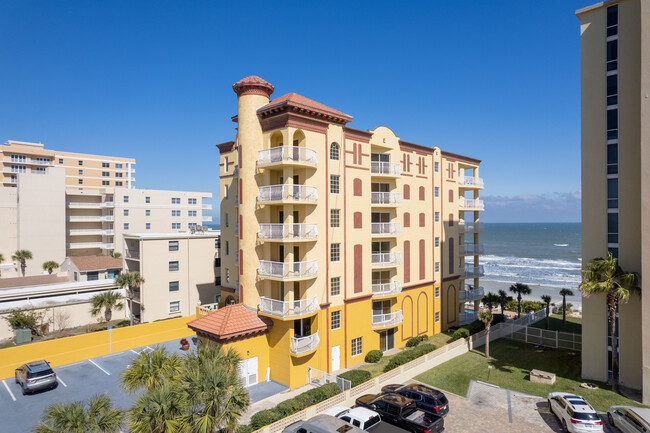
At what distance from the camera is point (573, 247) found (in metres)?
154

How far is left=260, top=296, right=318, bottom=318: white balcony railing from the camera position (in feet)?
79.7

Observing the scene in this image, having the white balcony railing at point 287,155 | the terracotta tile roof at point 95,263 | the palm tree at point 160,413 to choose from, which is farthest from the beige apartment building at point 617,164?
the terracotta tile roof at point 95,263

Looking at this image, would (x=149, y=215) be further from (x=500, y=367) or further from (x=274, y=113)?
(x=500, y=367)

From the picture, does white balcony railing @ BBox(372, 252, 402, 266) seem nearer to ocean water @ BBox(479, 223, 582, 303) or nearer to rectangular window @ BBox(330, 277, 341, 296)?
rectangular window @ BBox(330, 277, 341, 296)

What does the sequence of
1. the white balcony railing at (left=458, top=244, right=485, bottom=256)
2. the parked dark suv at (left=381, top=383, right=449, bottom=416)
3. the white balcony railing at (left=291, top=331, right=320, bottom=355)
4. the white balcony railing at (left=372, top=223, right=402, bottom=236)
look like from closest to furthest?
the parked dark suv at (left=381, top=383, right=449, bottom=416)
the white balcony railing at (left=291, top=331, right=320, bottom=355)
the white balcony railing at (left=372, top=223, right=402, bottom=236)
the white balcony railing at (left=458, top=244, right=485, bottom=256)

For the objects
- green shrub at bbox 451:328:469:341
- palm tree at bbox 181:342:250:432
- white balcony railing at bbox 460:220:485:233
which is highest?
white balcony railing at bbox 460:220:485:233

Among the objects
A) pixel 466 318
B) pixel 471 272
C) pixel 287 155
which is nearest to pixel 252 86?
pixel 287 155

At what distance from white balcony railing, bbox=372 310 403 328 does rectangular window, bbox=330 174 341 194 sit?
11.3m

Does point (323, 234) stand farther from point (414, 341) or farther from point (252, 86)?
point (414, 341)

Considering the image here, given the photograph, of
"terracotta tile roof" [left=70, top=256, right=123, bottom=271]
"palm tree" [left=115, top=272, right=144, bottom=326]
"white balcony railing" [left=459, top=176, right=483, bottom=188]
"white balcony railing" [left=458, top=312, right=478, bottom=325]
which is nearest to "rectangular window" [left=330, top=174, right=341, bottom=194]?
"white balcony railing" [left=459, top=176, right=483, bottom=188]

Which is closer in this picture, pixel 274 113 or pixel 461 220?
pixel 274 113

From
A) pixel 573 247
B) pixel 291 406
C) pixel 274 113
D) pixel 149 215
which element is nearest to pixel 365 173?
pixel 274 113

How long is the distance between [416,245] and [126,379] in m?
26.3

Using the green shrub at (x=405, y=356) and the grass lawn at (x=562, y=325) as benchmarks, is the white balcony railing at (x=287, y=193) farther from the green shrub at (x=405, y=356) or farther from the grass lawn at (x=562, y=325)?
the grass lawn at (x=562, y=325)
